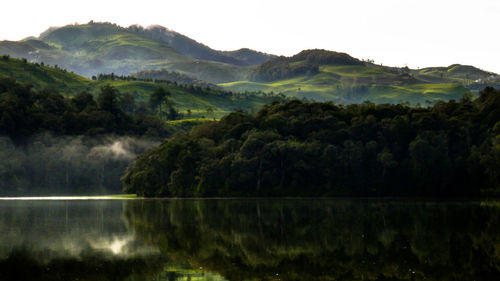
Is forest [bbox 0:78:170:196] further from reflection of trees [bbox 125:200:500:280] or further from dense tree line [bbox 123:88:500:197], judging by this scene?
reflection of trees [bbox 125:200:500:280]

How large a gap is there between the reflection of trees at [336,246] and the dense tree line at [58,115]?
393 feet

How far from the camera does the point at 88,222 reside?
56031mm

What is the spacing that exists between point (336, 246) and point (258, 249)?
15.2 ft

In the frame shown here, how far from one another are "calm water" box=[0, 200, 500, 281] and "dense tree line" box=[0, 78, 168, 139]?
382ft

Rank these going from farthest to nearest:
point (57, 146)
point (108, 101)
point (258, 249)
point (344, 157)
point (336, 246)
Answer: point (108, 101) < point (57, 146) < point (344, 157) < point (336, 246) < point (258, 249)

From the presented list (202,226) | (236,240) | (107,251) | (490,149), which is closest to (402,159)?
(490,149)

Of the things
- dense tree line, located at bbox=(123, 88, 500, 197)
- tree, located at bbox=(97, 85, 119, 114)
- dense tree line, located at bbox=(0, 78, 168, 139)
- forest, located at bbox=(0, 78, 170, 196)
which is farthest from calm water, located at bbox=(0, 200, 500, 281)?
tree, located at bbox=(97, 85, 119, 114)

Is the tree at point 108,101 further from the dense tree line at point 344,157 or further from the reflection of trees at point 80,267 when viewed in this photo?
the reflection of trees at point 80,267

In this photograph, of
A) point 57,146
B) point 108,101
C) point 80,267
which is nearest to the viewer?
point 80,267

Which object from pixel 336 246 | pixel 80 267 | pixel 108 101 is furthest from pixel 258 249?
pixel 108 101

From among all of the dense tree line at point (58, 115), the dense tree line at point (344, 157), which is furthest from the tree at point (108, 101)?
the dense tree line at point (344, 157)

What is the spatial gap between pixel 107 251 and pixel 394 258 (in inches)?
634

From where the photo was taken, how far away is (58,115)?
6880 inches

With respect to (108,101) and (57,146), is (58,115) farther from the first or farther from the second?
(108,101)
